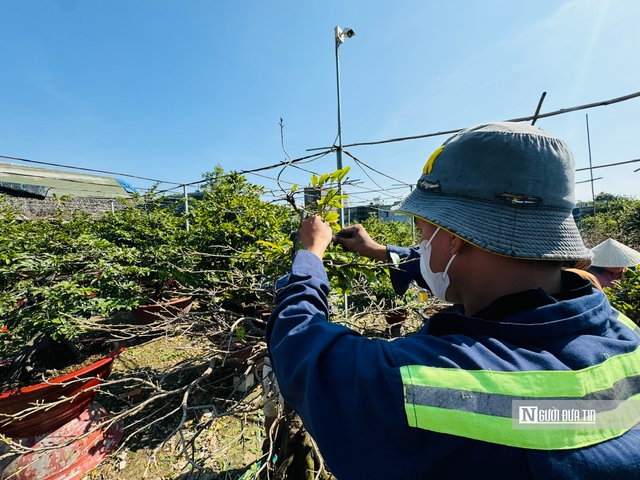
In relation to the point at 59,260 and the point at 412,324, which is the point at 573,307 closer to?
the point at 59,260

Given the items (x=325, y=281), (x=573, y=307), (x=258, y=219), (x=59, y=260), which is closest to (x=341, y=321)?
(x=325, y=281)

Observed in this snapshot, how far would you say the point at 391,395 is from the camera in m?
0.59

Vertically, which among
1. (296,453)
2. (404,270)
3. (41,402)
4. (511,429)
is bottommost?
(296,453)

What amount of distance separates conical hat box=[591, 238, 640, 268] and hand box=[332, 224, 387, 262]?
14.3 ft

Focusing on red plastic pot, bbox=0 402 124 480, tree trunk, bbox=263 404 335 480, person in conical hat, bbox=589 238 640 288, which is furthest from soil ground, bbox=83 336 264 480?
person in conical hat, bbox=589 238 640 288

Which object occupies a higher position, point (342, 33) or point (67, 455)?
point (342, 33)

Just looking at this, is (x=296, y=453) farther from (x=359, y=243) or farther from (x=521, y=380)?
(x=521, y=380)

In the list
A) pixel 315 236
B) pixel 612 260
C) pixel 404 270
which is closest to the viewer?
pixel 315 236

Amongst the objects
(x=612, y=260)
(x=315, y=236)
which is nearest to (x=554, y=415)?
(x=315, y=236)

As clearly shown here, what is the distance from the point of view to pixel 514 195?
0.78 meters

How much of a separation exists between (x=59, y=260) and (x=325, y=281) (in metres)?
2.78

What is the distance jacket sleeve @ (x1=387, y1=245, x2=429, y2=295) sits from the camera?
5.41ft

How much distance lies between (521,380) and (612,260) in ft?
18.2

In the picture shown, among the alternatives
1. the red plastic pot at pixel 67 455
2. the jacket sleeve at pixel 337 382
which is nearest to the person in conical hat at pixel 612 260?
the jacket sleeve at pixel 337 382
